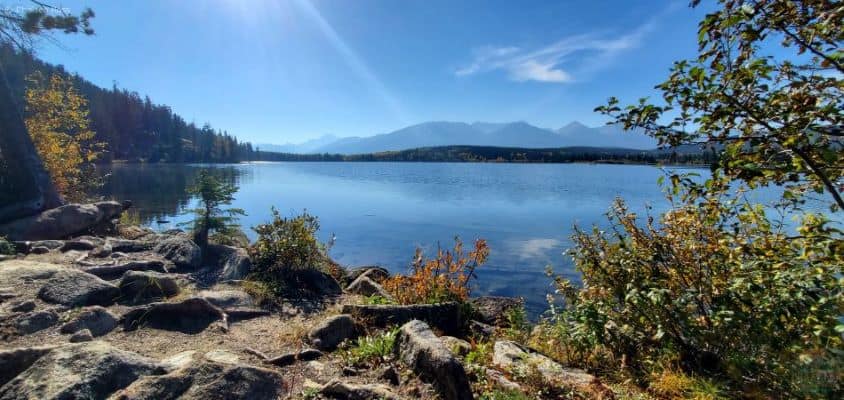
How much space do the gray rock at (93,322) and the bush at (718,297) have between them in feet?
22.8

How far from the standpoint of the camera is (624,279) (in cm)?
548

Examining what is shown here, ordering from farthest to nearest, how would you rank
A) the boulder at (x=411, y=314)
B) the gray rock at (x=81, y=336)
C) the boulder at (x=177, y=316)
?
the boulder at (x=411, y=314) → the boulder at (x=177, y=316) → the gray rock at (x=81, y=336)

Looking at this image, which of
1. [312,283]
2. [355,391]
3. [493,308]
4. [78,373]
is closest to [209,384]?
[78,373]

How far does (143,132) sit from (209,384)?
174791 millimetres

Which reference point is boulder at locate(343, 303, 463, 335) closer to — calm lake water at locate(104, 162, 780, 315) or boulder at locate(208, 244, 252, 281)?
boulder at locate(208, 244, 252, 281)

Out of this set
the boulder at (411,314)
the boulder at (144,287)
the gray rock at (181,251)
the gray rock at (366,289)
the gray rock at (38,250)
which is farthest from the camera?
the gray rock at (181,251)

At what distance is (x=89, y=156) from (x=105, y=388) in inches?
750

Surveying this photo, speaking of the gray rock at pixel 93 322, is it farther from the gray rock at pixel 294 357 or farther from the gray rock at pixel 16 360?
the gray rock at pixel 294 357

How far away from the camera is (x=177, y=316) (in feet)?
19.6

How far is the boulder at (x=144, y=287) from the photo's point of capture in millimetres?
6566

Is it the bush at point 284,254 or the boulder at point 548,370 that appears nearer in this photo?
the boulder at point 548,370

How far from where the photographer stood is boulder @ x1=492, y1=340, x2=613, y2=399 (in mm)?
4441

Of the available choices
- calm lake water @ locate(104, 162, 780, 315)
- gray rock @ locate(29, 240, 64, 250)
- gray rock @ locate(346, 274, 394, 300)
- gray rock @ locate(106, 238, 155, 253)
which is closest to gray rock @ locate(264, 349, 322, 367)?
gray rock @ locate(346, 274, 394, 300)

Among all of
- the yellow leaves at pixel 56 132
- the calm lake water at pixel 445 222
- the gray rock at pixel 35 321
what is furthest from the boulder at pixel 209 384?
the yellow leaves at pixel 56 132
